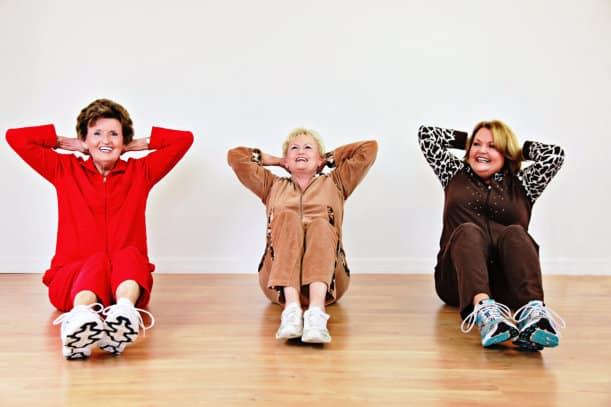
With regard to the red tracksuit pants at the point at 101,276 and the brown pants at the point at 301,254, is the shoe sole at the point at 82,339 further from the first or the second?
the brown pants at the point at 301,254

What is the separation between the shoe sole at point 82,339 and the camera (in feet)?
6.68

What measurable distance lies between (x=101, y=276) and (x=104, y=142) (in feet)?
2.08

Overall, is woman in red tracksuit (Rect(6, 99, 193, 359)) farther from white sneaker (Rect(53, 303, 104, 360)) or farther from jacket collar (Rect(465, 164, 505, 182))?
jacket collar (Rect(465, 164, 505, 182))

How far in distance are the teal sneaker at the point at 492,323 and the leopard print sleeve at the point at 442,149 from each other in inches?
31.9

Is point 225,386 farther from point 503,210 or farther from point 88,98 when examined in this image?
point 88,98

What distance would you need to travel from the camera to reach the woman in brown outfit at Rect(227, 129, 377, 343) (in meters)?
2.41

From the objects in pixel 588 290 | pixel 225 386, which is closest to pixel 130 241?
pixel 225 386

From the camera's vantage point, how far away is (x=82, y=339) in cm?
205

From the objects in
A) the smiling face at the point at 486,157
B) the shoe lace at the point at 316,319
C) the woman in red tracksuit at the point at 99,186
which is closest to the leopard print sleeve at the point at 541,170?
the smiling face at the point at 486,157

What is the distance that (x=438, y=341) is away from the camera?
237cm

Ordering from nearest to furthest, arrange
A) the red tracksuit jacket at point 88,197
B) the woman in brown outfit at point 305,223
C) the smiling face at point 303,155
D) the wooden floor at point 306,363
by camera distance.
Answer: the wooden floor at point 306,363 < the woman in brown outfit at point 305,223 < the red tracksuit jacket at point 88,197 < the smiling face at point 303,155

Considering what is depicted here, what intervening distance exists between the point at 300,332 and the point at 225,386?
0.44 meters

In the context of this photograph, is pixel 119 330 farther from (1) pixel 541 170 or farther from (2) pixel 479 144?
(1) pixel 541 170

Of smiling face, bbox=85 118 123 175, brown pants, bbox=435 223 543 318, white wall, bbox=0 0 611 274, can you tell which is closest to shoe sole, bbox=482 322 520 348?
brown pants, bbox=435 223 543 318
